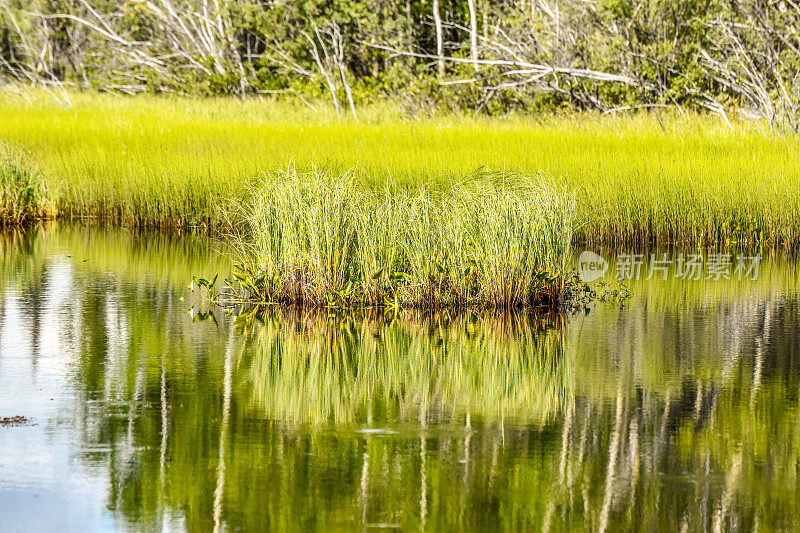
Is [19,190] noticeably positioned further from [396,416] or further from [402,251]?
[396,416]

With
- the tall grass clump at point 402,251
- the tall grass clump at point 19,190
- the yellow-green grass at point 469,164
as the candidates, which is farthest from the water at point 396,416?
the tall grass clump at point 19,190

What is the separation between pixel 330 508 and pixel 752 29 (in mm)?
14723

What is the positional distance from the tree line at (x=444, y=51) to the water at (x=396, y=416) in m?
9.03

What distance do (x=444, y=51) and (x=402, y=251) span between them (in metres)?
17.1

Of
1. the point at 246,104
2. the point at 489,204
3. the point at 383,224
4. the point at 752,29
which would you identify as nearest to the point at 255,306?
the point at 383,224

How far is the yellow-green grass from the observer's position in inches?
471

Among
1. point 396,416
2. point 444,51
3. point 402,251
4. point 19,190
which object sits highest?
point 444,51

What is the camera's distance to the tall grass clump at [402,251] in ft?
27.7

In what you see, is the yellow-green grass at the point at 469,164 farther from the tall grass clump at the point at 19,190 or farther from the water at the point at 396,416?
the water at the point at 396,416

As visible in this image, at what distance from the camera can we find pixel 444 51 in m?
25.1

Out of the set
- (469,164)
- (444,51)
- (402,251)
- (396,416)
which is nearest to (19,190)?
(469,164)

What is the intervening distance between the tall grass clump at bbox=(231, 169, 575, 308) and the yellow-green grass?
4.94 feet

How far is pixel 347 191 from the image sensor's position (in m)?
9.16

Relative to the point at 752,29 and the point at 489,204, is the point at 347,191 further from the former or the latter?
the point at 752,29
